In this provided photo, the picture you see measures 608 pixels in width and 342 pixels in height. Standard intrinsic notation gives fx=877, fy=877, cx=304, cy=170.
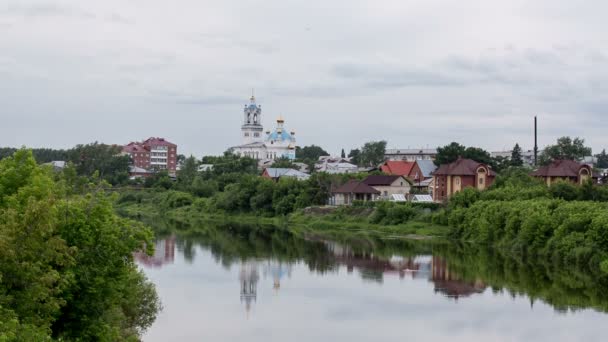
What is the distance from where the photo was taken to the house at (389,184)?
64750 millimetres

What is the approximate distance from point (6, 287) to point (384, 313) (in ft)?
48.9

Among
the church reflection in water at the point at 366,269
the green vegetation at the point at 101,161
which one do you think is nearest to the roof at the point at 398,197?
the church reflection in water at the point at 366,269

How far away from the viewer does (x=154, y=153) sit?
411ft

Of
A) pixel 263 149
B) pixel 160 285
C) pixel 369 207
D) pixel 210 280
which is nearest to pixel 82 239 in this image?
pixel 160 285

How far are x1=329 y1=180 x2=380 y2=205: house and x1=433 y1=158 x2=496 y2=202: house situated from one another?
15.9 ft

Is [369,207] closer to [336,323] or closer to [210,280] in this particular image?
[210,280]

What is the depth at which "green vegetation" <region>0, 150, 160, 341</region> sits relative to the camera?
42.2 ft

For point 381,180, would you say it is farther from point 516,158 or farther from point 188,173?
point 188,173

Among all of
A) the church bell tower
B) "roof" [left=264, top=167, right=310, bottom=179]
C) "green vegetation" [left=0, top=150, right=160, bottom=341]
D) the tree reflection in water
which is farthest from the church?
"green vegetation" [left=0, top=150, right=160, bottom=341]

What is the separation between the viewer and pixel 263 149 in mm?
122938

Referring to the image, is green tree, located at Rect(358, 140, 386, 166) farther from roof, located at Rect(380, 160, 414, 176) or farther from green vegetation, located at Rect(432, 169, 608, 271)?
green vegetation, located at Rect(432, 169, 608, 271)

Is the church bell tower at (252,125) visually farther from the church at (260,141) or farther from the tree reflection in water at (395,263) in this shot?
the tree reflection in water at (395,263)

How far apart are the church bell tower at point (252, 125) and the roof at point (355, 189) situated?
6636 centimetres

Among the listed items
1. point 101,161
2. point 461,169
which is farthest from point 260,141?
point 461,169
